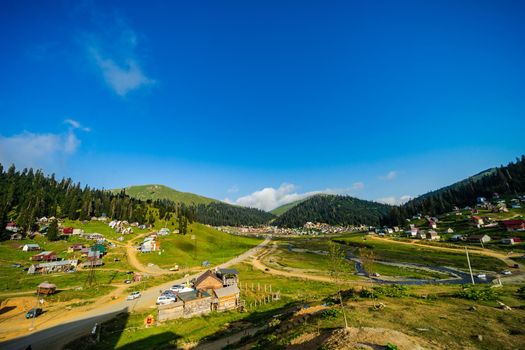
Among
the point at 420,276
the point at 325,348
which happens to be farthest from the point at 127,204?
the point at 325,348

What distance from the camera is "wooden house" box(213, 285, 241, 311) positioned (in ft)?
162

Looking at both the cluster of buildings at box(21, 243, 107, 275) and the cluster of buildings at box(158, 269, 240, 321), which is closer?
the cluster of buildings at box(158, 269, 240, 321)

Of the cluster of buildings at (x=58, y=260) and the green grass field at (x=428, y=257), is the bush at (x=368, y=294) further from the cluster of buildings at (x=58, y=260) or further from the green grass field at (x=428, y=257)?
the cluster of buildings at (x=58, y=260)

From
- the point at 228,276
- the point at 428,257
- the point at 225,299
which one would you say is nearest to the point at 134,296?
the point at 228,276

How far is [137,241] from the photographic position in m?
134

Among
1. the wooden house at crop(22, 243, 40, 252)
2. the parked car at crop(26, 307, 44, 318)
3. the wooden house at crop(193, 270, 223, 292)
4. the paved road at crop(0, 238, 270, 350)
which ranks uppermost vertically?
the wooden house at crop(22, 243, 40, 252)

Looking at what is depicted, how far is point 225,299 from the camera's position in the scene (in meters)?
50.2

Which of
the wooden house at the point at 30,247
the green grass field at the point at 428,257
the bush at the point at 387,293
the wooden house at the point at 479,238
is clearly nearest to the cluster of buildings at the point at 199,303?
the bush at the point at 387,293

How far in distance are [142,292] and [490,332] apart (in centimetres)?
6840

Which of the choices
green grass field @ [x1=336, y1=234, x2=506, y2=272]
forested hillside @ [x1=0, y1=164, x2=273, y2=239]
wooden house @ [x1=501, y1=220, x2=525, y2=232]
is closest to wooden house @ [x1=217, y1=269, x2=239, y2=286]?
green grass field @ [x1=336, y1=234, x2=506, y2=272]

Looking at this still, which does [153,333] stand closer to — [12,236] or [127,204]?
[12,236]

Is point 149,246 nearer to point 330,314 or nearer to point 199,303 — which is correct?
point 199,303

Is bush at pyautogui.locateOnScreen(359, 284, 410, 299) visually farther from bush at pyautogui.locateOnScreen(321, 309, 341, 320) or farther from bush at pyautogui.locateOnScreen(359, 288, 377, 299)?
bush at pyautogui.locateOnScreen(321, 309, 341, 320)

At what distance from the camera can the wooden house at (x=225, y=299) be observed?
49.4 meters
